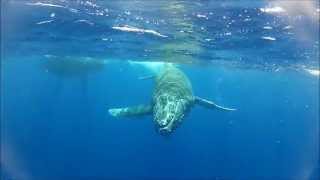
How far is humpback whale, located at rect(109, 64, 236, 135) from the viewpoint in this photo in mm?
15273

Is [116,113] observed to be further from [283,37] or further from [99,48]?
[99,48]

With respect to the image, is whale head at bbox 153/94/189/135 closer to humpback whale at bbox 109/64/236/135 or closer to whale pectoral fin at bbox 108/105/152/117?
humpback whale at bbox 109/64/236/135

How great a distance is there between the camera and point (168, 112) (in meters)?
15.8

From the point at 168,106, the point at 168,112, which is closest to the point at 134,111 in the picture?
the point at 168,106

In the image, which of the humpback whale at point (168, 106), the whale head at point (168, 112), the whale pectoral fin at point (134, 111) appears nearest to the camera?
the whale head at point (168, 112)

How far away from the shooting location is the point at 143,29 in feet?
83.6

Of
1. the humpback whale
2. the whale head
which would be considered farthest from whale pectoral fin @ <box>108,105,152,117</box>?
the whale head

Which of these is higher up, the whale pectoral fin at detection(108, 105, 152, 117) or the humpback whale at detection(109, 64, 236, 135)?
the humpback whale at detection(109, 64, 236, 135)

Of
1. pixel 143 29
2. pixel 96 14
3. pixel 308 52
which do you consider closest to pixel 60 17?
pixel 96 14

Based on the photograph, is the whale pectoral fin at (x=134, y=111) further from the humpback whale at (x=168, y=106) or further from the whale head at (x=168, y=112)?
the whale head at (x=168, y=112)

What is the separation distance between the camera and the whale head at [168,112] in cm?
1484

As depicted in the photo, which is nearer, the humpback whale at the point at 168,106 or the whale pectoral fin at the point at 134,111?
the humpback whale at the point at 168,106

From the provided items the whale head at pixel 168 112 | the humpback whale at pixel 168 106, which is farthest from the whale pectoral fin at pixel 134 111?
the whale head at pixel 168 112

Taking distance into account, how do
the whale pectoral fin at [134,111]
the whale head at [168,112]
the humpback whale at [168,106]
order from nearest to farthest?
the whale head at [168,112] < the humpback whale at [168,106] < the whale pectoral fin at [134,111]
